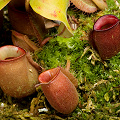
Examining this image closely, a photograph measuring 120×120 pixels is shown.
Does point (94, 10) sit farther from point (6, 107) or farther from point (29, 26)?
point (6, 107)

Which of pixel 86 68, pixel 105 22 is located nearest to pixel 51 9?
pixel 105 22

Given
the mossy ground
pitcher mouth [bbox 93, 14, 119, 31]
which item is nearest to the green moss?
the mossy ground

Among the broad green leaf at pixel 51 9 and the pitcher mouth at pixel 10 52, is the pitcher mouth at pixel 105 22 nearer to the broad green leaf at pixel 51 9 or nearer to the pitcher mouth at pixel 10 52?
the broad green leaf at pixel 51 9

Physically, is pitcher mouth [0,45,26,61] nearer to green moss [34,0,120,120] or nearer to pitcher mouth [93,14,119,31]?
green moss [34,0,120,120]

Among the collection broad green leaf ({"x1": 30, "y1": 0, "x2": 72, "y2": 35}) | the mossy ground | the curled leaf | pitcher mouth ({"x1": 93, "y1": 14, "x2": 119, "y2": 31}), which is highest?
broad green leaf ({"x1": 30, "y1": 0, "x2": 72, "y2": 35})

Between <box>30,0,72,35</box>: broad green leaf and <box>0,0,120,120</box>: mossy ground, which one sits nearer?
<box>30,0,72,35</box>: broad green leaf

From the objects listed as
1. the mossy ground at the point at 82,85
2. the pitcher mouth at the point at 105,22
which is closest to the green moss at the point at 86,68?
the mossy ground at the point at 82,85
